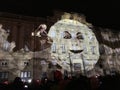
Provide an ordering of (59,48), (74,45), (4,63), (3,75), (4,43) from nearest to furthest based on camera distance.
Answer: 1. (3,75)
2. (4,63)
3. (4,43)
4. (59,48)
5. (74,45)

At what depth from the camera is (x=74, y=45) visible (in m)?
17.8

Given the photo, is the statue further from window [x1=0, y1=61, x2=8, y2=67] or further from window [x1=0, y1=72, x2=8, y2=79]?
window [x1=0, y1=72, x2=8, y2=79]

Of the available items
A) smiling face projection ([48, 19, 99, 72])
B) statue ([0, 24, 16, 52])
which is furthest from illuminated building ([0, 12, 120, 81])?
statue ([0, 24, 16, 52])

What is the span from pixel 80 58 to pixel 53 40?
10.5 ft

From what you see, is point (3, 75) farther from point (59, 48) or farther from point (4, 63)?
point (59, 48)

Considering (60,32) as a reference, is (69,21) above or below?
above

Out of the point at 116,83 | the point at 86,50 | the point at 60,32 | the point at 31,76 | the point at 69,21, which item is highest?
the point at 69,21

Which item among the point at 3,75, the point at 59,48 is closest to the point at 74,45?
the point at 59,48

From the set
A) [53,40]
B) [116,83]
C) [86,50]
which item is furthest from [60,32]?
[116,83]

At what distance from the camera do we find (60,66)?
16297mm

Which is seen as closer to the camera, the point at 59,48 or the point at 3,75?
the point at 3,75

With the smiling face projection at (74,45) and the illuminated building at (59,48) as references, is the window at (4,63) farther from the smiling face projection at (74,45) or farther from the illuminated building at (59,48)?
the smiling face projection at (74,45)

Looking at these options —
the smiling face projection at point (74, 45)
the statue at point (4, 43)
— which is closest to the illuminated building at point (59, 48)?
the smiling face projection at point (74, 45)

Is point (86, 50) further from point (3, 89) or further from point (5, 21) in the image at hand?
point (3, 89)
